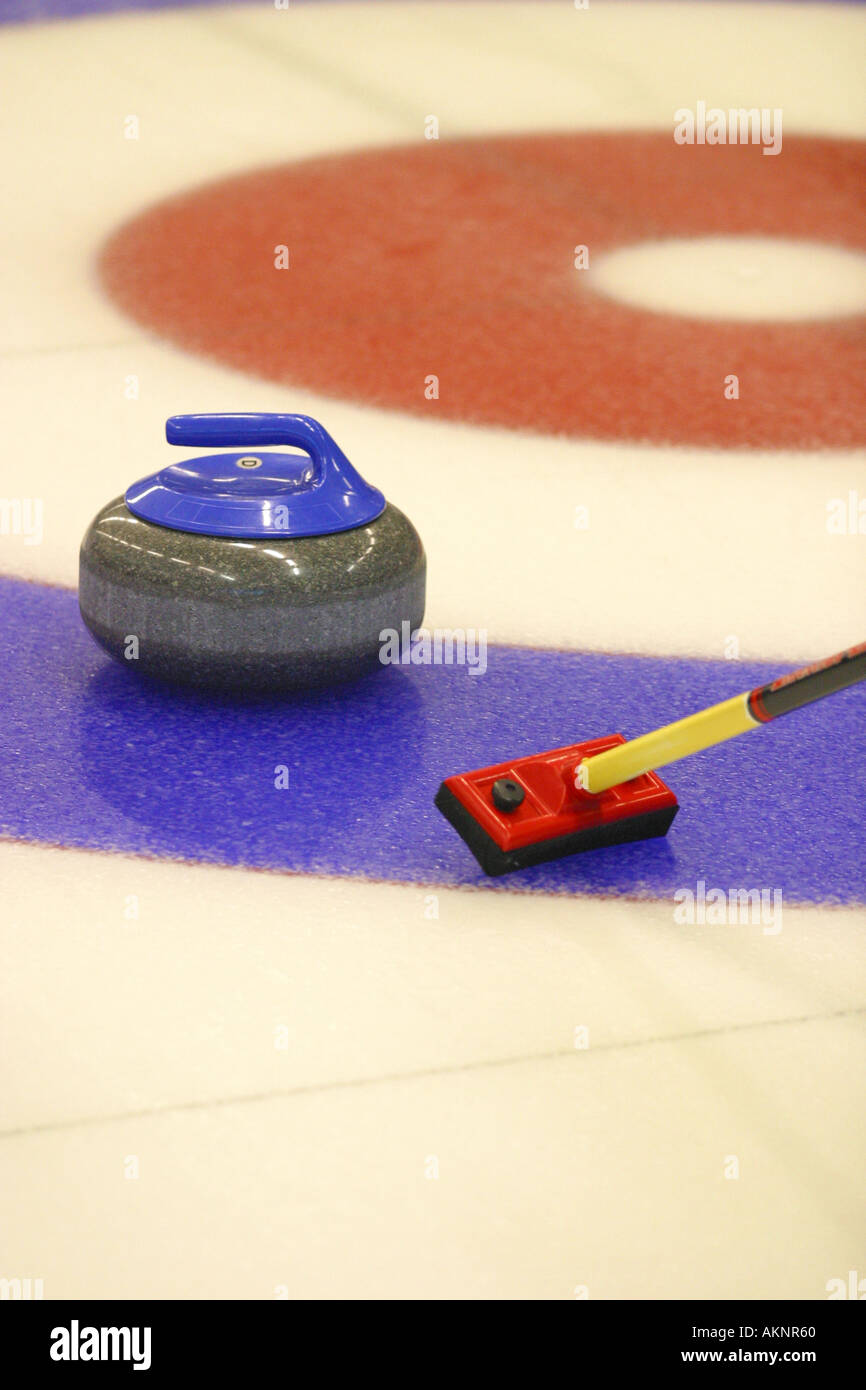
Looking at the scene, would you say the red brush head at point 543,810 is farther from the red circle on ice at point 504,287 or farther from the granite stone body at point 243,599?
the red circle on ice at point 504,287

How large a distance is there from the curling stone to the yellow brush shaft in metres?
0.54

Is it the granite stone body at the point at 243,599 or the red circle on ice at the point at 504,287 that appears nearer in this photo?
the granite stone body at the point at 243,599

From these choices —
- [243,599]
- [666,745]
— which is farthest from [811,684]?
[243,599]

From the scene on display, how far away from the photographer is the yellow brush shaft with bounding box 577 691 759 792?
2.33m

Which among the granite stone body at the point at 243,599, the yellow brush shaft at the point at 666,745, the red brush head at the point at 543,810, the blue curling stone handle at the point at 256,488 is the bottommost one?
the red brush head at the point at 543,810

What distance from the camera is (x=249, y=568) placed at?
107 inches

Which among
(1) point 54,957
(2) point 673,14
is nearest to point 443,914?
(1) point 54,957

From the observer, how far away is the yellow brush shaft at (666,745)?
7.64ft

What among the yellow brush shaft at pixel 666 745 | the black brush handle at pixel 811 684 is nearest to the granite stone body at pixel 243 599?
the yellow brush shaft at pixel 666 745

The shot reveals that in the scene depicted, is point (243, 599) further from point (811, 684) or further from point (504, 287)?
point (504, 287)

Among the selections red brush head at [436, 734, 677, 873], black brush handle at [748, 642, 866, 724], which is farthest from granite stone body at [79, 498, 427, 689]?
black brush handle at [748, 642, 866, 724]

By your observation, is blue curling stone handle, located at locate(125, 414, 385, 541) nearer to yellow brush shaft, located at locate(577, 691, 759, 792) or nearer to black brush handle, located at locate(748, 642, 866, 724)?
yellow brush shaft, located at locate(577, 691, 759, 792)

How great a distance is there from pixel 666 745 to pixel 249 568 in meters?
0.77

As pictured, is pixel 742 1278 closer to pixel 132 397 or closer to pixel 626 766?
pixel 626 766
